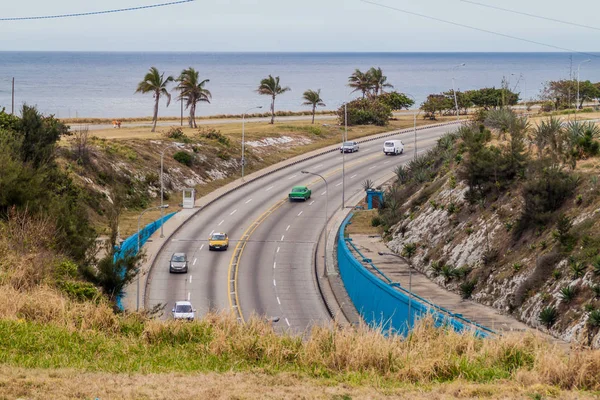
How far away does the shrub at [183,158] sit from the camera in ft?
310

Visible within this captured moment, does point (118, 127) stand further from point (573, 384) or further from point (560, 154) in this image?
point (573, 384)

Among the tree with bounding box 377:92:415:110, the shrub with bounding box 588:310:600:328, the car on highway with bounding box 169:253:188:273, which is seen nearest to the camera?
the shrub with bounding box 588:310:600:328

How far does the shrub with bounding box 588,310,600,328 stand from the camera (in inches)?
1398

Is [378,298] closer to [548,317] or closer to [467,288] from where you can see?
[467,288]

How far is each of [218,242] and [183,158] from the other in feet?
97.1

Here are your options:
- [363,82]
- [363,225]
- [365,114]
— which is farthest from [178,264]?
[363,82]

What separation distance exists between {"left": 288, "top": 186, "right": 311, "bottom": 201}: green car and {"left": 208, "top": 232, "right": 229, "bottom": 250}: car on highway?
17.8 meters

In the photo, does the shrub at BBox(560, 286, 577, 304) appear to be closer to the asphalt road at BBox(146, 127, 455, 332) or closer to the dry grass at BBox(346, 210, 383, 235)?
the asphalt road at BBox(146, 127, 455, 332)

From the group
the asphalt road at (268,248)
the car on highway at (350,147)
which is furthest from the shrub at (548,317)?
the car on highway at (350,147)

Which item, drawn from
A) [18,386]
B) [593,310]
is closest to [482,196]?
[593,310]

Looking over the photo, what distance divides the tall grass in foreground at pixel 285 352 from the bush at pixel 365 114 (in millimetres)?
110558

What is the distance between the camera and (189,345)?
721 inches

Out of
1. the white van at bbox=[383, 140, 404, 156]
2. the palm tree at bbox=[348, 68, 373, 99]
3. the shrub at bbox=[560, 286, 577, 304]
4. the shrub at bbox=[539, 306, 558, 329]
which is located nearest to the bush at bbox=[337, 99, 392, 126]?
the palm tree at bbox=[348, 68, 373, 99]

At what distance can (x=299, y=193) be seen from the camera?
84438 mm
